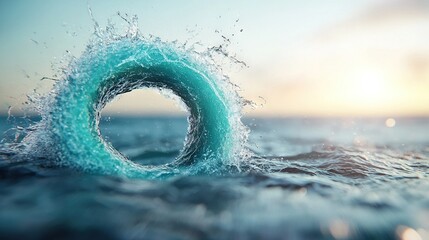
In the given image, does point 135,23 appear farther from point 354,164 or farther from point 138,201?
point 354,164

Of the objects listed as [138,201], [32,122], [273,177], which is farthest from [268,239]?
[32,122]

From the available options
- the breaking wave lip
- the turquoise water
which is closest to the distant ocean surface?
the turquoise water

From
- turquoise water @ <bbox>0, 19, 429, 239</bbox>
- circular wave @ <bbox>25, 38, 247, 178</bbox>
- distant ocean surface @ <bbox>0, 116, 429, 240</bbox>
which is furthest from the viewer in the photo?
circular wave @ <bbox>25, 38, 247, 178</bbox>

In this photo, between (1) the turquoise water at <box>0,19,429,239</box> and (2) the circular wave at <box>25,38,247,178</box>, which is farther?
(2) the circular wave at <box>25,38,247,178</box>

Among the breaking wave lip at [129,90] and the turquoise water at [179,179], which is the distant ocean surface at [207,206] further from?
the breaking wave lip at [129,90]

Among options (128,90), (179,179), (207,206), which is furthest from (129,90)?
(207,206)

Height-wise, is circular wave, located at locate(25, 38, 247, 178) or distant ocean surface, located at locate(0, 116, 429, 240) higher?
circular wave, located at locate(25, 38, 247, 178)

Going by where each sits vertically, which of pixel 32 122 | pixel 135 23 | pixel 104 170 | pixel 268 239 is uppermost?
pixel 135 23

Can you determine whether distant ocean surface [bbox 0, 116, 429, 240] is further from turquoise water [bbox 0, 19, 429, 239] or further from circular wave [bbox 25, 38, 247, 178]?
circular wave [bbox 25, 38, 247, 178]
